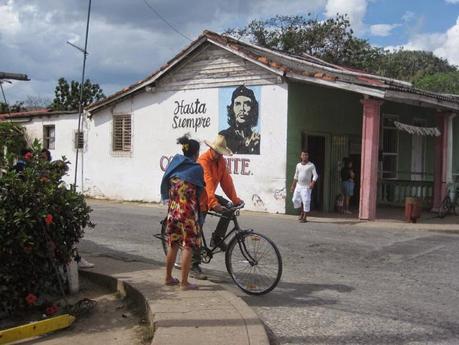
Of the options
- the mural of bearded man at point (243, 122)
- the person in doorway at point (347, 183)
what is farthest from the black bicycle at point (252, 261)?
the person in doorway at point (347, 183)

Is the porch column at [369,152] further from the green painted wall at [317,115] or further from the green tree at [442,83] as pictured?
the green tree at [442,83]

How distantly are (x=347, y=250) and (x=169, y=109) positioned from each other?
33.3 feet

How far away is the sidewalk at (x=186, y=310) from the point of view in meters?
4.63

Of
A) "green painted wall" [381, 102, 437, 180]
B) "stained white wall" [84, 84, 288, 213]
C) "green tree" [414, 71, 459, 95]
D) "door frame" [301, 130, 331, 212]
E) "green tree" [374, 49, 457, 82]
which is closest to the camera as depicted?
"stained white wall" [84, 84, 288, 213]

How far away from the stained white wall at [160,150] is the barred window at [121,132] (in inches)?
7.4

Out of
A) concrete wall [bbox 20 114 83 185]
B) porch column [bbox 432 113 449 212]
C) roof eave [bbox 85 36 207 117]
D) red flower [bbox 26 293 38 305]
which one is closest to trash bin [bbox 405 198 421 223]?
porch column [bbox 432 113 449 212]

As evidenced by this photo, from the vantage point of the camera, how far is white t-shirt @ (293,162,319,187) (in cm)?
1383

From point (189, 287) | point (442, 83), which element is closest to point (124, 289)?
point (189, 287)

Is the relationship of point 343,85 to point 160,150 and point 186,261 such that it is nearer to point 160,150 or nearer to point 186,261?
point 160,150

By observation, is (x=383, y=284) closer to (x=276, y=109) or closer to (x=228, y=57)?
(x=276, y=109)

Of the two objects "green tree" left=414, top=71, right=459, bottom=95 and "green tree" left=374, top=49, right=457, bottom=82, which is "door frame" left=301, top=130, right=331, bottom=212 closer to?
"green tree" left=414, top=71, right=459, bottom=95

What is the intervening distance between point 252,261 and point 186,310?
1352mm

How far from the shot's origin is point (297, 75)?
589 inches

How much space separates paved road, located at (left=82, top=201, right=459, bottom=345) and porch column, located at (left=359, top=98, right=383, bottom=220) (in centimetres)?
95
